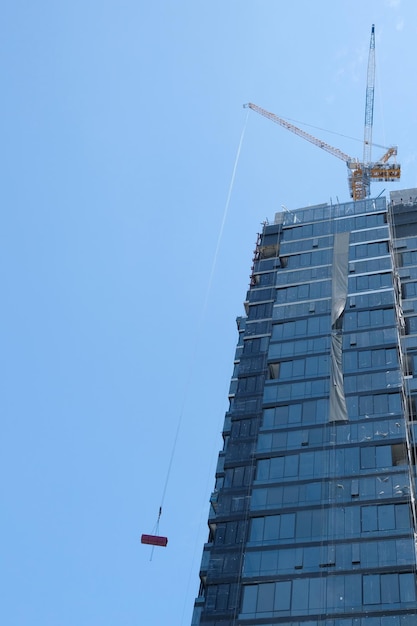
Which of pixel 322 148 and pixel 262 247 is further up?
pixel 322 148

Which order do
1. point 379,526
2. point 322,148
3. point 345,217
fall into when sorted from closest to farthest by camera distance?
1. point 379,526
2. point 345,217
3. point 322,148

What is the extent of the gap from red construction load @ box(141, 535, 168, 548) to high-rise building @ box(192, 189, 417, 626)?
4798 mm

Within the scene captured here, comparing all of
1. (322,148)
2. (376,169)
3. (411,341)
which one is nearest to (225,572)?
(411,341)

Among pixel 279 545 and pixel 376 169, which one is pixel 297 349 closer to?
pixel 279 545

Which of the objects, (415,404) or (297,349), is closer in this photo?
(415,404)

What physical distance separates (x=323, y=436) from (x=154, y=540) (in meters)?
20.6

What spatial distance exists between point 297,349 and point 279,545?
25501 mm

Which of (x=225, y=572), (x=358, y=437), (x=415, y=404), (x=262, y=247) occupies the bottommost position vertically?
(x=225, y=572)

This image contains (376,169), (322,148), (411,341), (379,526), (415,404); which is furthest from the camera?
(322,148)

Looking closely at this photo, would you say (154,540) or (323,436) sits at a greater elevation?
(323,436)

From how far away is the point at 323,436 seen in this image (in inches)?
3561

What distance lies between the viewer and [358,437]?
3497 inches

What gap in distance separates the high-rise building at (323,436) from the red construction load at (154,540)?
4.80 metres

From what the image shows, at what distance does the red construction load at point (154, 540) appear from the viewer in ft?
288
